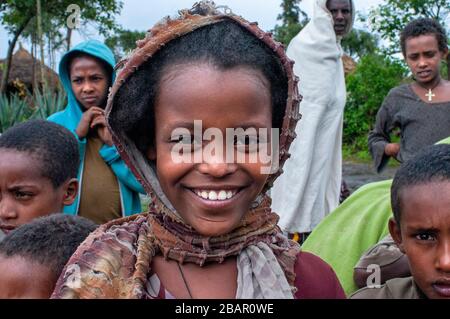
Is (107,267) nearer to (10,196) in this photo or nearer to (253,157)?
(253,157)

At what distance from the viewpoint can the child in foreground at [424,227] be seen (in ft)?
6.20

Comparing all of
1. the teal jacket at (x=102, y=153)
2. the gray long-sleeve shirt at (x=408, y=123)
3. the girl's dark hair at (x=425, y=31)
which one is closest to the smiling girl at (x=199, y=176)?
the teal jacket at (x=102, y=153)

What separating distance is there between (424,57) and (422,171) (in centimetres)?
266

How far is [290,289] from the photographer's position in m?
1.50

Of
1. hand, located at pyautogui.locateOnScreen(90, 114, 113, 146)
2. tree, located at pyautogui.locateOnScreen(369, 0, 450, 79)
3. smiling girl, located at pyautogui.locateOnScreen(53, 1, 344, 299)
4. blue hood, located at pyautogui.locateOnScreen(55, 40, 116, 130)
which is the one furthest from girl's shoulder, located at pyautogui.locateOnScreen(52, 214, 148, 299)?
tree, located at pyautogui.locateOnScreen(369, 0, 450, 79)

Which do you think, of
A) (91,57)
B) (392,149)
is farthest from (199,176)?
(392,149)

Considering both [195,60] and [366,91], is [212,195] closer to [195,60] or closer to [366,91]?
[195,60]

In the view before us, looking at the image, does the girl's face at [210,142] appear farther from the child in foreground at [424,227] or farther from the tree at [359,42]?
the tree at [359,42]

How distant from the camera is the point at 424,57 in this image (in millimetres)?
4422

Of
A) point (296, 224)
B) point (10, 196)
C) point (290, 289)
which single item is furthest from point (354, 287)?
point (296, 224)

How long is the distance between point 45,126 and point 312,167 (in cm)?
Answer: 295

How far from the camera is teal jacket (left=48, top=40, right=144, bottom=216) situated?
131 inches

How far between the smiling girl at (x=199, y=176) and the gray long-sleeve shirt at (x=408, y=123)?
2.76m
